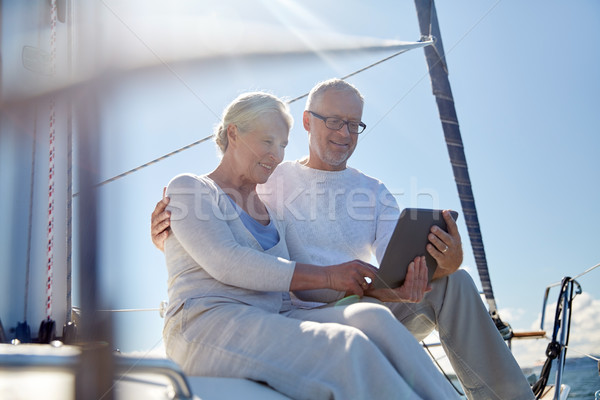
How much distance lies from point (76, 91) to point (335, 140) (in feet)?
3.66

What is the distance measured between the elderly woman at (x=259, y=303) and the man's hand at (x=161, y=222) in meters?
0.02

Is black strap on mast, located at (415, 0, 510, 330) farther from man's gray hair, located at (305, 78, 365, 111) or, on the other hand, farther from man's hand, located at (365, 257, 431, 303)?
man's hand, located at (365, 257, 431, 303)

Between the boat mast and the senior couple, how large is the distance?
3578 millimetres

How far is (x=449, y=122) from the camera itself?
576cm

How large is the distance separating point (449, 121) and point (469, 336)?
13.5 ft

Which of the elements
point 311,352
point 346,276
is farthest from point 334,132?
point 311,352

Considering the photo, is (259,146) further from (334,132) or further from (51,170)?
(51,170)

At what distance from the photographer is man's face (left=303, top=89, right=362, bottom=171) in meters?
2.54

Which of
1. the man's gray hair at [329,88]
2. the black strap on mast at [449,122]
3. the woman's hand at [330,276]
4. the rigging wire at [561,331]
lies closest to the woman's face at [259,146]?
the woman's hand at [330,276]

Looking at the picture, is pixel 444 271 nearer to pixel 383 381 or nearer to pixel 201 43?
pixel 383 381

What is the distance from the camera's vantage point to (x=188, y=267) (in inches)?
65.9

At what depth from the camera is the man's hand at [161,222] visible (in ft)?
5.57

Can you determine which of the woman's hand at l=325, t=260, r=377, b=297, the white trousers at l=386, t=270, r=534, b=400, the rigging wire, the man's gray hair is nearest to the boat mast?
the rigging wire

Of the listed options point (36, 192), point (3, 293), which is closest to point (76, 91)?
point (36, 192)
